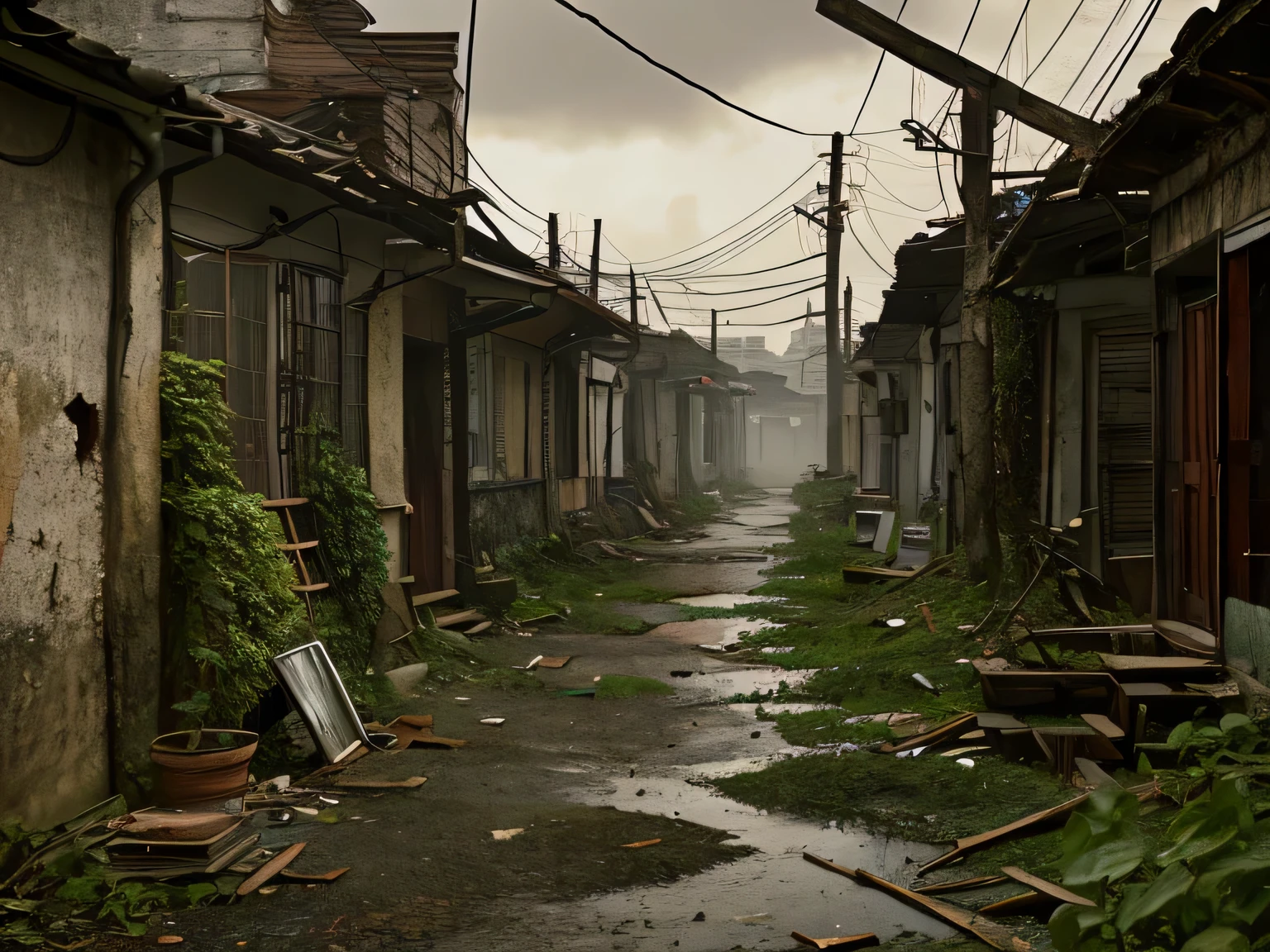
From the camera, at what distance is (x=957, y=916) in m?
4.11

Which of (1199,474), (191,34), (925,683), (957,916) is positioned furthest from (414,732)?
(191,34)

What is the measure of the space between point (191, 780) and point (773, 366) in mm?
82146

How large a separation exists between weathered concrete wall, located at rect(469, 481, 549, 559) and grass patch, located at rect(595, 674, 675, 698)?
4.07 metres

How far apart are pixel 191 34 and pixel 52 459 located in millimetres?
10756

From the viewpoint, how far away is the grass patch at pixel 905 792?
5.24 m

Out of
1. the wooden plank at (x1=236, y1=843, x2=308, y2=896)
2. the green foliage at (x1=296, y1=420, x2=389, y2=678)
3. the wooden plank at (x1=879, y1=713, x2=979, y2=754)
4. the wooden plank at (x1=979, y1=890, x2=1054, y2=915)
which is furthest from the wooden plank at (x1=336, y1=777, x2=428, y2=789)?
the wooden plank at (x1=979, y1=890, x2=1054, y2=915)

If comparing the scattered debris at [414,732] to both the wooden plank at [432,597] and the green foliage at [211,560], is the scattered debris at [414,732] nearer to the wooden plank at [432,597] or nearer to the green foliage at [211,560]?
the green foliage at [211,560]

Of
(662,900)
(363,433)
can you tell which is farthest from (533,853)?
(363,433)

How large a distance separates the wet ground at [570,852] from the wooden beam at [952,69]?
6299 mm

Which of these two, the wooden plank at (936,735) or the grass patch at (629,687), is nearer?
the wooden plank at (936,735)

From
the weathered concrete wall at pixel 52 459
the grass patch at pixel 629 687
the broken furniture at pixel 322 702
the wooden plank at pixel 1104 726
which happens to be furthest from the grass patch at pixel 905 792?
the weathered concrete wall at pixel 52 459

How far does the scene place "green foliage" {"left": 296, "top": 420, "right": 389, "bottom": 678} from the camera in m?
8.55

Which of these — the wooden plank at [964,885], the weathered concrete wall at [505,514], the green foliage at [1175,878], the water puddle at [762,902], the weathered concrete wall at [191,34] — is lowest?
the water puddle at [762,902]

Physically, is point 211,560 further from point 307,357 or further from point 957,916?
point 957,916
